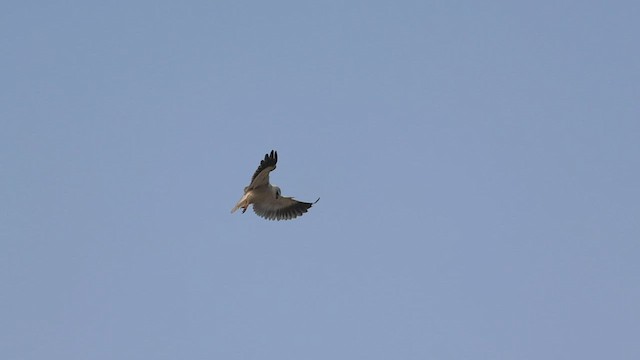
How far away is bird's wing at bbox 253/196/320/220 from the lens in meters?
55.5

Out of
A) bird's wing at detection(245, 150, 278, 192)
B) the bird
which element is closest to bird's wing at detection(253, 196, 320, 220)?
the bird

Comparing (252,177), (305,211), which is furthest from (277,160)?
(305,211)

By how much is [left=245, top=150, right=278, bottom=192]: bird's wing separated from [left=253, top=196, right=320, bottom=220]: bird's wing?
2.36 meters

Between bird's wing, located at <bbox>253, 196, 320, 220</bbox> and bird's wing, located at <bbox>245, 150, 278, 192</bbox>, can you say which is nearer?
bird's wing, located at <bbox>245, 150, 278, 192</bbox>

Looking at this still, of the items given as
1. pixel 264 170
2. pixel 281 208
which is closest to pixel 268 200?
pixel 281 208

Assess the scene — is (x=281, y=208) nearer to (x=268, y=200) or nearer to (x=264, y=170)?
(x=268, y=200)

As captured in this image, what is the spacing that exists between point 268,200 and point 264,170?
3683mm

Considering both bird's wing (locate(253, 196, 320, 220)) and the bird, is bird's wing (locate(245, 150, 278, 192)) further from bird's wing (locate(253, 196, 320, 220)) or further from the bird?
bird's wing (locate(253, 196, 320, 220))

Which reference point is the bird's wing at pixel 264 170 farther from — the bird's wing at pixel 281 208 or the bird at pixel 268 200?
the bird's wing at pixel 281 208

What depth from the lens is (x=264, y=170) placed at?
5172 cm

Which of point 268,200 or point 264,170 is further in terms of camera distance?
point 268,200

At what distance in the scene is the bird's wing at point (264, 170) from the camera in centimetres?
5119

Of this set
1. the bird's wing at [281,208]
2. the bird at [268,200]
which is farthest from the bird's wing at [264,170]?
the bird's wing at [281,208]

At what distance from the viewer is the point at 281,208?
5612cm
